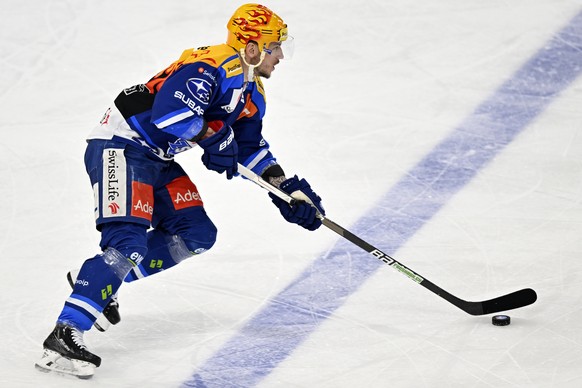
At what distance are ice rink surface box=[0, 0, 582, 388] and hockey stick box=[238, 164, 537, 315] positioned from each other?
60 mm

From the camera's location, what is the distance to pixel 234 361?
4598mm

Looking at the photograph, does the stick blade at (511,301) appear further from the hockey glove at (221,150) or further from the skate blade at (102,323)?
the skate blade at (102,323)

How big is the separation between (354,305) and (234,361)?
0.63 metres

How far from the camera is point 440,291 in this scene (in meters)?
4.83

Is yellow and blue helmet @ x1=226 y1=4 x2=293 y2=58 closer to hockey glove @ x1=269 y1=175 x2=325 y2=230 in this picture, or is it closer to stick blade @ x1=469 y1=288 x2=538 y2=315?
hockey glove @ x1=269 y1=175 x2=325 y2=230

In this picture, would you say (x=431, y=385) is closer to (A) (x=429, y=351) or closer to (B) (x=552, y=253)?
(A) (x=429, y=351)

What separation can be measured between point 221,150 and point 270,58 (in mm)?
419

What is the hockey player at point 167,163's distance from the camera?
445cm

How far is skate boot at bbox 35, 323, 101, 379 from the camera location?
14.4 ft

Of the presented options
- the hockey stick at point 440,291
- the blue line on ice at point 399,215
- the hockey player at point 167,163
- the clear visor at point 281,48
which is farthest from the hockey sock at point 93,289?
the clear visor at point 281,48

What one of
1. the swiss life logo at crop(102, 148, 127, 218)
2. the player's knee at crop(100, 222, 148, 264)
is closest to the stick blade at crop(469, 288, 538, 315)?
the player's knee at crop(100, 222, 148, 264)

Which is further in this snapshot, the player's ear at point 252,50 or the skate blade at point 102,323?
the skate blade at point 102,323

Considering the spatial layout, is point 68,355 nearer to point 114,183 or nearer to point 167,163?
point 114,183

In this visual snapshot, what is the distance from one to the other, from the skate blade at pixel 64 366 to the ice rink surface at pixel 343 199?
4 centimetres
